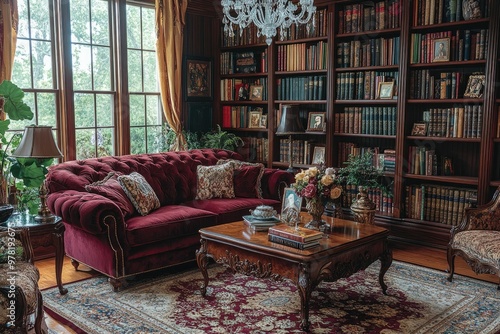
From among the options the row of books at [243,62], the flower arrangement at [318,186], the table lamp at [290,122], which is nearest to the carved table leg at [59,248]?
the flower arrangement at [318,186]

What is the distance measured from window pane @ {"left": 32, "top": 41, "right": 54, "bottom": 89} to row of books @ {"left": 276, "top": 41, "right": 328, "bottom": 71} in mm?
2562

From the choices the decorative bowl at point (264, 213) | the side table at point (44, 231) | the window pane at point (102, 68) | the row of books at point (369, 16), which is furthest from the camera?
A: the window pane at point (102, 68)

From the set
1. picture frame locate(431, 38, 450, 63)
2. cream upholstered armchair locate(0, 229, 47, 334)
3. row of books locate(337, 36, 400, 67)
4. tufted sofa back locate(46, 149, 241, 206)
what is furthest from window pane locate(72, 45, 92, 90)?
picture frame locate(431, 38, 450, 63)

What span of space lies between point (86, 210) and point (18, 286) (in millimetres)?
1202

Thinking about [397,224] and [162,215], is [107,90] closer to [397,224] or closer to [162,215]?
[162,215]

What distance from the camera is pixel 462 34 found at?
15.9ft

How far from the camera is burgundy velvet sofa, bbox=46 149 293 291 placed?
385cm

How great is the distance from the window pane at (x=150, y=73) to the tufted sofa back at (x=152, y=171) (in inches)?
41.5

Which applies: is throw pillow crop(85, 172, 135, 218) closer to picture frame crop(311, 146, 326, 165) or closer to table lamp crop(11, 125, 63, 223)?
table lamp crop(11, 125, 63, 223)

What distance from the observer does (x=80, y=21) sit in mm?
5250

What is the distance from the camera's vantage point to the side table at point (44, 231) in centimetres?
356

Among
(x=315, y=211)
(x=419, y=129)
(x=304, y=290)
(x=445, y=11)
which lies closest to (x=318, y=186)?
(x=315, y=211)

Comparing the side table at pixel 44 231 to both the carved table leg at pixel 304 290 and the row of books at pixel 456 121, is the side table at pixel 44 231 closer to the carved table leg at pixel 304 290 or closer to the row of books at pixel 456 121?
the carved table leg at pixel 304 290

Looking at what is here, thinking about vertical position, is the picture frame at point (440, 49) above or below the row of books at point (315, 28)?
below
